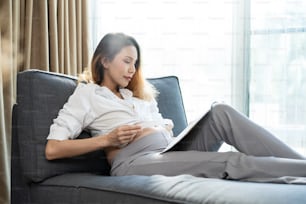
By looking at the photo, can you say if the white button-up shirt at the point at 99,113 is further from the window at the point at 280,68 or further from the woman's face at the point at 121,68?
the window at the point at 280,68

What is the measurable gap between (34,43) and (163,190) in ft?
4.12

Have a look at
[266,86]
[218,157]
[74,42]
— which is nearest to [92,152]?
[218,157]

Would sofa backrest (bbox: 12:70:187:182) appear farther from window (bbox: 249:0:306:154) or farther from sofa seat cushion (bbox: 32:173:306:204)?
window (bbox: 249:0:306:154)

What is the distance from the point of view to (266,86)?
254cm

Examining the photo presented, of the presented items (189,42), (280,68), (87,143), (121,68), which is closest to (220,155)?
(87,143)

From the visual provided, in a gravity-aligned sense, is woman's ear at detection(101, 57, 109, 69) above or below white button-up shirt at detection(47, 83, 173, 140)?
above

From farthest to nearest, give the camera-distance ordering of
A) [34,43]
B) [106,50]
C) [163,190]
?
[34,43]
[106,50]
[163,190]

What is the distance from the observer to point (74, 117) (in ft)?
5.32

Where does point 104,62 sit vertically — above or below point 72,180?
above

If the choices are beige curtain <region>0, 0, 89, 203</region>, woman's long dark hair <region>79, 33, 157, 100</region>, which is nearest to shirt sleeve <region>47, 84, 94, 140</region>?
woman's long dark hair <region>79, 33, 157, 100</region>

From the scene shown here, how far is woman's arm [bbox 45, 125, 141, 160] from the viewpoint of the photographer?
154 cm

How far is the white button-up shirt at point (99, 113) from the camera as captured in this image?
1595mm

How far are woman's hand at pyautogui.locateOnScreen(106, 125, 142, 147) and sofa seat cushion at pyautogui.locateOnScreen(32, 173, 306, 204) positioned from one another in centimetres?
13

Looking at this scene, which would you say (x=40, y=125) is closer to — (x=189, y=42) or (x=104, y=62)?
(x=104, y=62)
